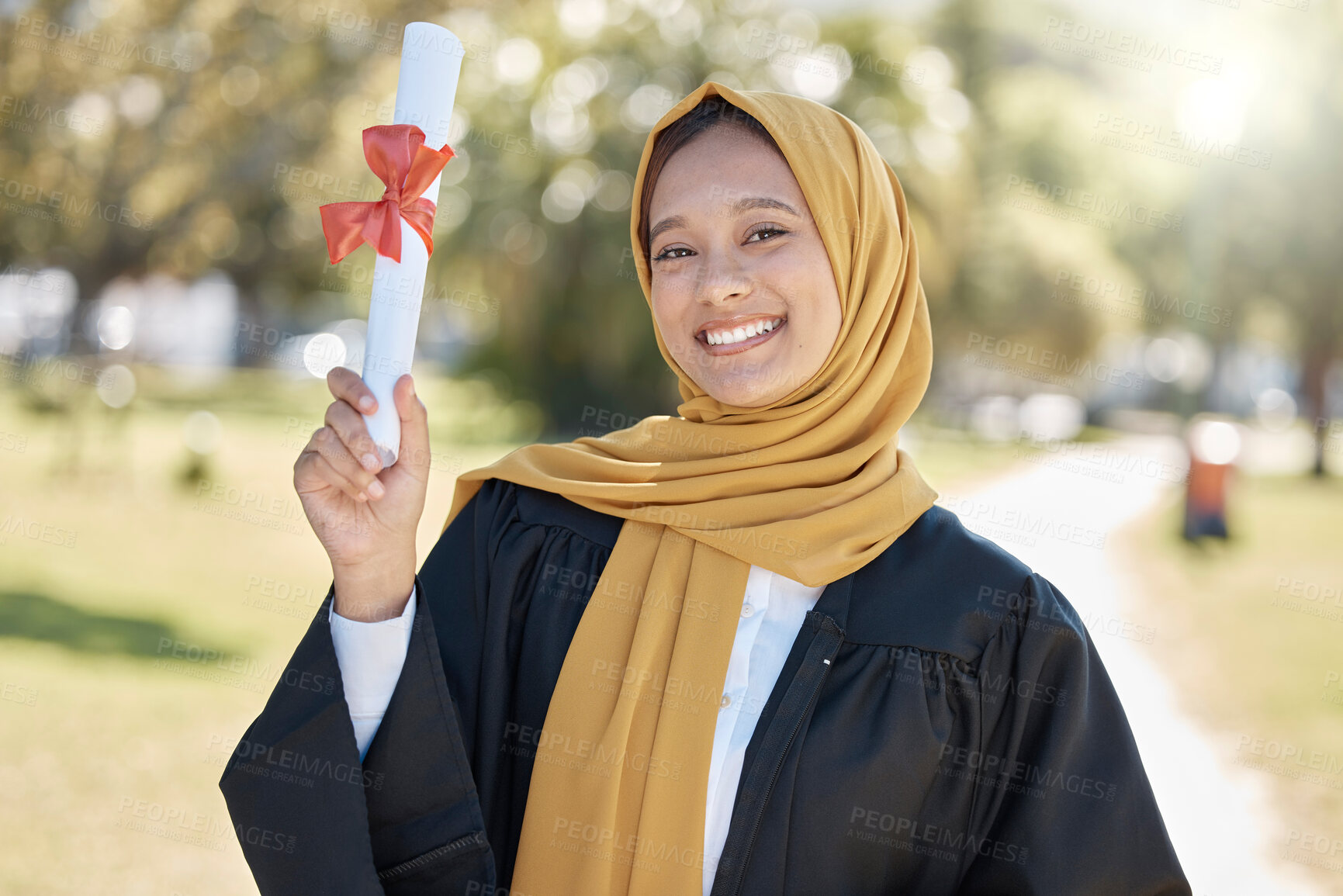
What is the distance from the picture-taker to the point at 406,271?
165cm

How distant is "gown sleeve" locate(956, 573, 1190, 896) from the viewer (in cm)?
191

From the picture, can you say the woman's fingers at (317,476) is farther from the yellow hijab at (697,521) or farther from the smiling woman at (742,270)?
the smiling woman at (742,270)

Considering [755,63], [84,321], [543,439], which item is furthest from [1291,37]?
[84,321]

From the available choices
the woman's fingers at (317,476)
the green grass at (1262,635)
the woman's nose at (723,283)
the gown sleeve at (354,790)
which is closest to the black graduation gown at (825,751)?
the gown sleeve at (354,790)

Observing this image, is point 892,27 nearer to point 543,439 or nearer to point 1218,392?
point 543,439

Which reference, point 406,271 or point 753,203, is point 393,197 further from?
point 753,203

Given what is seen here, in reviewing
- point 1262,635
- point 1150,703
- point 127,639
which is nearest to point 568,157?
point 127,639

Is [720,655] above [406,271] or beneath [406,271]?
beneath

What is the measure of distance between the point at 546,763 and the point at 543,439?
19.4 m

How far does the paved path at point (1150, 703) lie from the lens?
4793 millimetres

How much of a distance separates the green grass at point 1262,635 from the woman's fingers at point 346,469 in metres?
5.03

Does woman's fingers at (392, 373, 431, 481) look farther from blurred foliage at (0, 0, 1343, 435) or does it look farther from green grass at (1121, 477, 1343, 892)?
blurred foliage at (0, 0, 1343, 435)

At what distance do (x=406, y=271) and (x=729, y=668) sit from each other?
3.21 feet

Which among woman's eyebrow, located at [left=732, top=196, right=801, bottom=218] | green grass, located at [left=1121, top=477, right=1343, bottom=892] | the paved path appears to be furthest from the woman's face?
green grass, located at [left=1121, top=477, right=1343, bottom=892]
